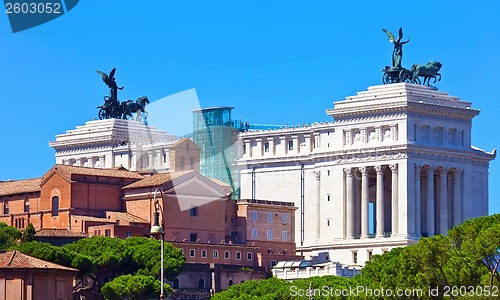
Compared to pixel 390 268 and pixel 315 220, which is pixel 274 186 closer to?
pixel 315 220

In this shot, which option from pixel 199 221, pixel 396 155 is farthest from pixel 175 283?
pixel 396 155

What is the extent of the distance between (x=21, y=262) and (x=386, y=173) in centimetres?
4443

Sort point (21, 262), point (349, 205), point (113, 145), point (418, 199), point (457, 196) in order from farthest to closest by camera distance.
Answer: point (113, 145) → point (457, 196) → point (349, 205) → point (418, 199) → point (21, 262)

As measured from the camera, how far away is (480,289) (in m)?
91.2

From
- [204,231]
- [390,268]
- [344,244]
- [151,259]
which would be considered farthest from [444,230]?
[390,268]

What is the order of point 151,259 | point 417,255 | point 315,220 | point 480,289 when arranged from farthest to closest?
point 315,220, point 151,259, point 417,255, point 480,289

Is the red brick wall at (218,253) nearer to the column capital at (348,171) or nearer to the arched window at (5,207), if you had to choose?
the column capital at (348,171)

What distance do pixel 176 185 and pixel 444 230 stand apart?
22.9 m

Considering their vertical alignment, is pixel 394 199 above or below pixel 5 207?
above

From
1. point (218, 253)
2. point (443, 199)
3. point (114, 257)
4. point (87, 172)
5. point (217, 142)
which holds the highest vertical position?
point (217, 142)

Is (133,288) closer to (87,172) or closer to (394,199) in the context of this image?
(87,172)

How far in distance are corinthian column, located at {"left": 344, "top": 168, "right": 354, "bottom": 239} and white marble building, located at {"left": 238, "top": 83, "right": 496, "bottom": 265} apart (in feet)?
0.27

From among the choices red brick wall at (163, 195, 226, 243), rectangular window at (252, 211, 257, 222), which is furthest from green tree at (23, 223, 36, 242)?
rectangular window at (252, 211, 257, 222)

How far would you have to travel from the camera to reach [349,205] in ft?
523
